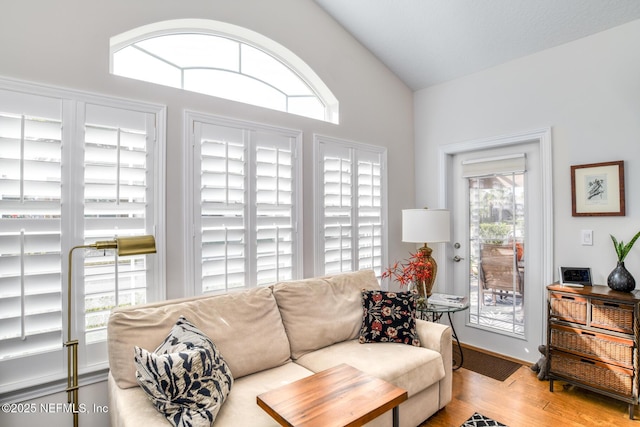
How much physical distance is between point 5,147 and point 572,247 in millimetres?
3897

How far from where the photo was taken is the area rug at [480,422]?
2196 mm

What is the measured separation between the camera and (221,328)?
1.95m

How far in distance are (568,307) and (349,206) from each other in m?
1.88

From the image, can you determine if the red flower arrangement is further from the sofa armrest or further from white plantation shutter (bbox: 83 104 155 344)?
white plantation shutter (bbox: 83 104 155 344)

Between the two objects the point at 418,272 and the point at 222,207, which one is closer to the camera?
the point at 222,207

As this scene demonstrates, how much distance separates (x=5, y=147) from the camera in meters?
1.69

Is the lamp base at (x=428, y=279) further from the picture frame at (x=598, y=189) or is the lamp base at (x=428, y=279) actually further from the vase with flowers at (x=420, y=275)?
the picture frame at (x=598, y=189)

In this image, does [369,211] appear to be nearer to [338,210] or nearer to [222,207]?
[338,210]

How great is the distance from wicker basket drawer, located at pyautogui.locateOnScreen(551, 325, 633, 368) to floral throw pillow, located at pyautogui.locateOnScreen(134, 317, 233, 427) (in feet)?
8.20

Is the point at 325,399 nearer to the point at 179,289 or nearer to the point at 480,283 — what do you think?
the point at 179,289

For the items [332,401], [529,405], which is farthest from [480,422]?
[332,401]

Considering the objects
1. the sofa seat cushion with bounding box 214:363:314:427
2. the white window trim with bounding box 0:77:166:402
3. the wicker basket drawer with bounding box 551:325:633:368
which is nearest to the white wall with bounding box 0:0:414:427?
the white window trim with bounding box 0:77:166:402

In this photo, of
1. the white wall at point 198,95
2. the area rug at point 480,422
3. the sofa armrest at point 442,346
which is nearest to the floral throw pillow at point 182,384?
the white wall at point 198,95

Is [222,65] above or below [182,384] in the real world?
above
